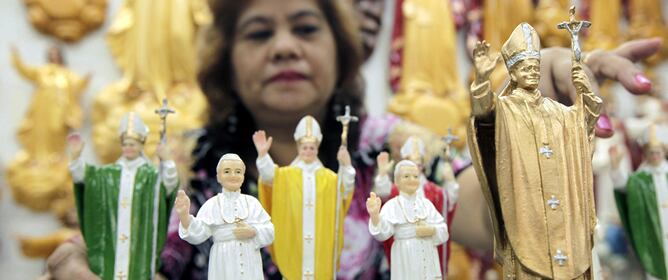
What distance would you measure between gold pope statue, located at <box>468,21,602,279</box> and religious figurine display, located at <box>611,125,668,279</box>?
712mm

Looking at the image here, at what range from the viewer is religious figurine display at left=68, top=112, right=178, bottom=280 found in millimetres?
2340

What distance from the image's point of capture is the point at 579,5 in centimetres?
434

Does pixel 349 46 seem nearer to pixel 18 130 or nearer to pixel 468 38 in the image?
pixel 468 38

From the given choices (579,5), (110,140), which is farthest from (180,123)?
(579,5)

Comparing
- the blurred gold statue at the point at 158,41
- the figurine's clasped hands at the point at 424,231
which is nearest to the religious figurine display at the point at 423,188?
the figurine's clasped hands at the point at 424,231

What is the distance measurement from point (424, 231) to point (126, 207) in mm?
815

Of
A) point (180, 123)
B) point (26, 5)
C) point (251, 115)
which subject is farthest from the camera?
point (26, 5)

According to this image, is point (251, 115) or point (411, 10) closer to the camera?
point (251, 115)

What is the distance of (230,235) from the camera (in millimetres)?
2057

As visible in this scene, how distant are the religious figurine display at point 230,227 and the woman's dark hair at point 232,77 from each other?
2.70 ft

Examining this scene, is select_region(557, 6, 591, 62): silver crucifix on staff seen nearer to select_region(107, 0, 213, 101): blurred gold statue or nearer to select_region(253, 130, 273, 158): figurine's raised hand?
select_region(253, 130, 273, 158): figurine's raised hand

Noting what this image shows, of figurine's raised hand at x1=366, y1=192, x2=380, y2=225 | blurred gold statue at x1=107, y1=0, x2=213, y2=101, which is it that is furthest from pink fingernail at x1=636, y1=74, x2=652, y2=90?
blurred gold statue at x1=107, y1=0, x2=213, y2=101

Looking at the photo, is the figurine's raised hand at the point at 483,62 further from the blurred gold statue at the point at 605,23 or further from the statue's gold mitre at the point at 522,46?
the blurred gold statue at the point at 605,23

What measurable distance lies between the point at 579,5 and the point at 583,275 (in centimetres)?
273
